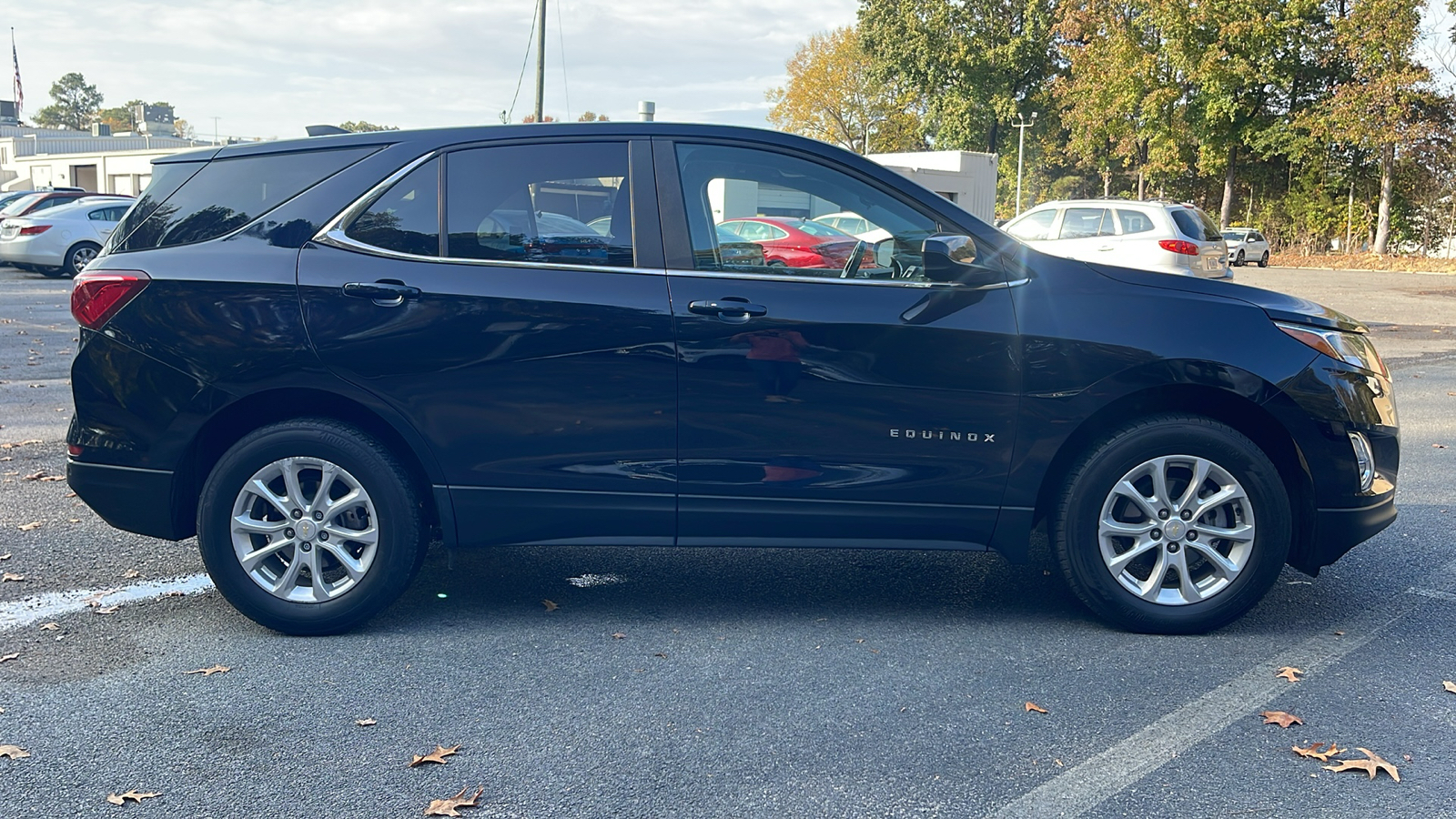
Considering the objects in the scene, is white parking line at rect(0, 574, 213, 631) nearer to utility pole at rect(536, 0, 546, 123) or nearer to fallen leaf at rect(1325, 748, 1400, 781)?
fallen leaf at rect(1325, 748, 1400, 781)

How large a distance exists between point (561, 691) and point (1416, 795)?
2.43 m

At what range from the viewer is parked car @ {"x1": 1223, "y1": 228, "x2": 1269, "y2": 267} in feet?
138

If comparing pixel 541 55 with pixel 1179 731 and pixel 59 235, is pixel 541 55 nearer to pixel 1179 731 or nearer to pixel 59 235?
pixel 59 235

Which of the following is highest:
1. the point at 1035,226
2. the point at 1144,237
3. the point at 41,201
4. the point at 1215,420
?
the point at 41,201

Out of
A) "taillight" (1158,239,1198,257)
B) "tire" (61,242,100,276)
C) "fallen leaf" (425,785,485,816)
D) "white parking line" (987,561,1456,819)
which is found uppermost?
"taillight" (1158,239,1198,257)

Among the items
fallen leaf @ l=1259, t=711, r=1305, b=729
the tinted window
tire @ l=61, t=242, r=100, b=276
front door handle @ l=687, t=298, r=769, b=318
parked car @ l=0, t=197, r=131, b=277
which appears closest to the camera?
fallen leaf @ l=1259, t=711, r=1305, b=729

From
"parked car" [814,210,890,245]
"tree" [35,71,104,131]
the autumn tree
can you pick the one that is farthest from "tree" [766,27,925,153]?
"tree" [35,71,104,131]

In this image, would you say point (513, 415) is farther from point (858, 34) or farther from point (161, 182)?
point (858, 34)

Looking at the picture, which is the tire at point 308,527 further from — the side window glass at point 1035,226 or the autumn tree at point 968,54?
the autumn tree at point 968,54

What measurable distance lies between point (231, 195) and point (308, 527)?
1274 mm

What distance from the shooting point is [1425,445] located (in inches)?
296

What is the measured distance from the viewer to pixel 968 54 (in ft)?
182

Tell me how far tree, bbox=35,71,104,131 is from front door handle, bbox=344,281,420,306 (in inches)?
6556

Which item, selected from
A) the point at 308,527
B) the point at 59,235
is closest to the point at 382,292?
the point at 308,527
